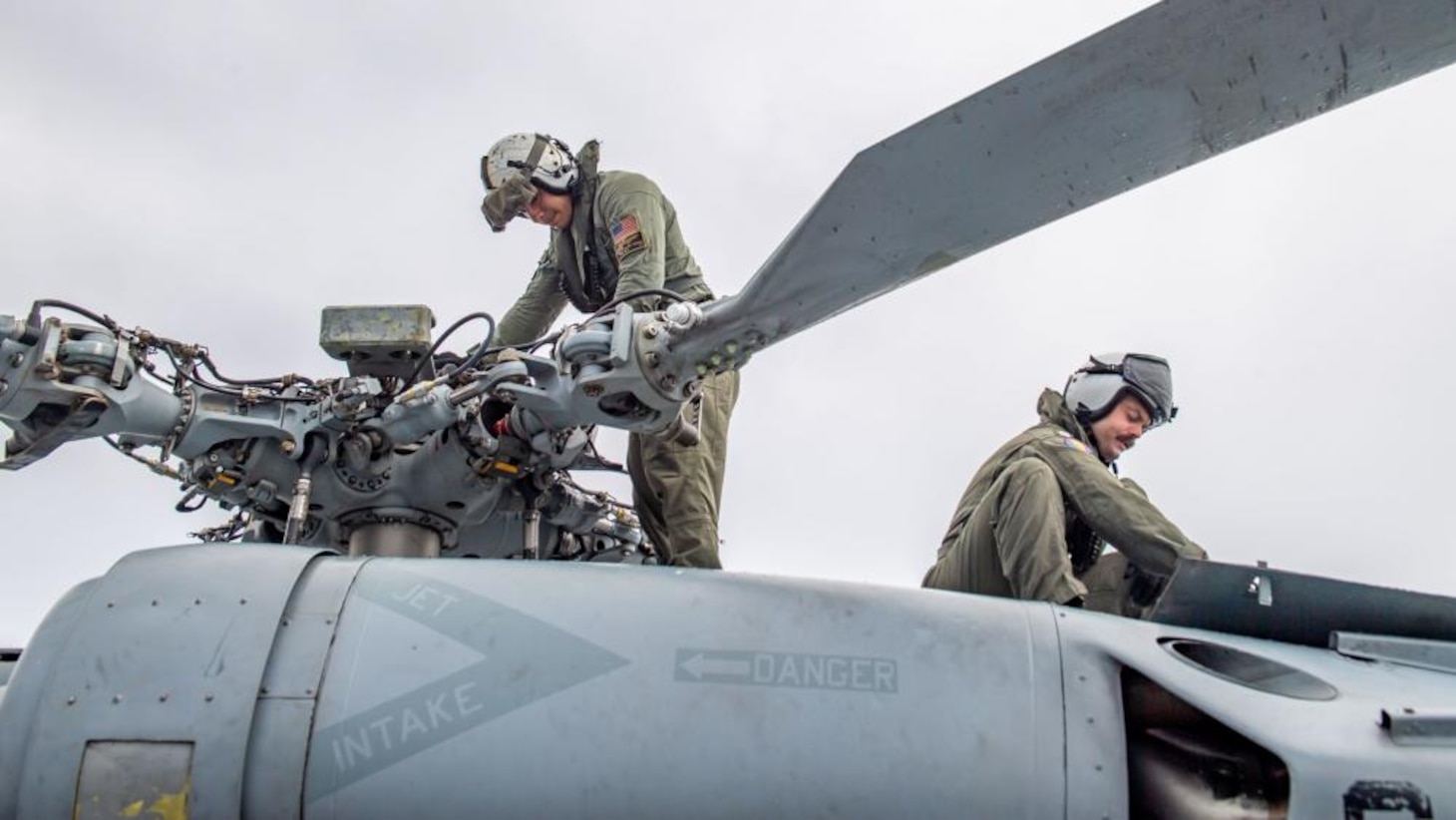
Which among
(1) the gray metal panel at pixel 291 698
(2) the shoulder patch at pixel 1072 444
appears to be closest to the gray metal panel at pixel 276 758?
(1) the gray metal panel at pixel 291 698

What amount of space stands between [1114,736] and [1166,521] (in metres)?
1.65

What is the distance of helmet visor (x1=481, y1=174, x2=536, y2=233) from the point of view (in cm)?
630

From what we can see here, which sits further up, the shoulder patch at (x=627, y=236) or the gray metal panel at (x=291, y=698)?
the shoulder patch at (x=627, y=236)

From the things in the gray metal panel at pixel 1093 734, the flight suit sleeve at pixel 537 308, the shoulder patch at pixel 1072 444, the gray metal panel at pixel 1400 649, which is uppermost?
the flight suit sleeve at pixel 537 308

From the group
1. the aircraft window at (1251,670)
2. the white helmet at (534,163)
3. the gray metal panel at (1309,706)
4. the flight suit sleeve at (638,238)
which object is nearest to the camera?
the gray metal panel at (1309,706)

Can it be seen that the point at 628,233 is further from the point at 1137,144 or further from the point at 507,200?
the point at 1137,144

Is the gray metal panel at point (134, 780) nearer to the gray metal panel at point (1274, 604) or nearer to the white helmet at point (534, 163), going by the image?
the gray metal panel at point (1274, 604)

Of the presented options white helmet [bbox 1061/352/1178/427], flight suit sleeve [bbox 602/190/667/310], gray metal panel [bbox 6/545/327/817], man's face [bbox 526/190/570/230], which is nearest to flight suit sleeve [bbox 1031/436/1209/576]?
white helmet [bbox 1061/352/1178/427]

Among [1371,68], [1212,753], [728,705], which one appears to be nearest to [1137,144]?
[1371,68]

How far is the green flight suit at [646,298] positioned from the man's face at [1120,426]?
62.6 inches

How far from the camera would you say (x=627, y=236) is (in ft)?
20.1

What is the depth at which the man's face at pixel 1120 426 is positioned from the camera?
19.8 feet

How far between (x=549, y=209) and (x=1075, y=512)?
275 centimetres

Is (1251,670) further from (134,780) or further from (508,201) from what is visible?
(508,201)
